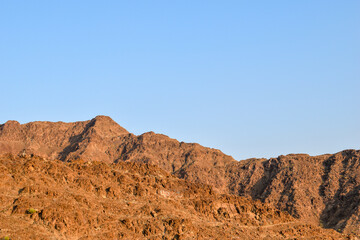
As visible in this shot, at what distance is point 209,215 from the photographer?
232 feet

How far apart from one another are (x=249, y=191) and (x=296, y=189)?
1298 centimetres

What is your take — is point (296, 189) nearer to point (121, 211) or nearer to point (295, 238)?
point (295, 238)

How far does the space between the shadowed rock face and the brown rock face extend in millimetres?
32499

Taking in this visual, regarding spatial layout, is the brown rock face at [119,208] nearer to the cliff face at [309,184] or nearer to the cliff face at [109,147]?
the cliff face at [309,184]

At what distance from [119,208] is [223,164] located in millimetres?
80932

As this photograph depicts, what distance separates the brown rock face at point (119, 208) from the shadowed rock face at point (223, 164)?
107 ft

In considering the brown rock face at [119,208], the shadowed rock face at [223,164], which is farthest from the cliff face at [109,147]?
the brown rock face at [119,208]

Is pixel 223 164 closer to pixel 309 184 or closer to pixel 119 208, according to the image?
pixel 309 184

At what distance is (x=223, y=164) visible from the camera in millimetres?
138375

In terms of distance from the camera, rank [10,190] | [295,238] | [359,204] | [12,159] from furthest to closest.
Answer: [359,204] → [295,238] → [12,159] → [10,190]

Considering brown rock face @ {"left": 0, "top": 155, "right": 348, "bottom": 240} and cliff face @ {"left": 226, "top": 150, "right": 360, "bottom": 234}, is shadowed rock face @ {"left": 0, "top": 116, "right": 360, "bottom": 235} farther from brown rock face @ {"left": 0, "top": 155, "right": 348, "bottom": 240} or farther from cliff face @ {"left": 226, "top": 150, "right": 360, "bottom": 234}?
brown rock face @ {"left": 0, "top": 155, "right": 348, "bottom": 240}

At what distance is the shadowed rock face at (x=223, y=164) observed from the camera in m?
113

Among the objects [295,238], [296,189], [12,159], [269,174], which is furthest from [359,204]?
[12,159]

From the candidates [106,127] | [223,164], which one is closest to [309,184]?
[223,164]
